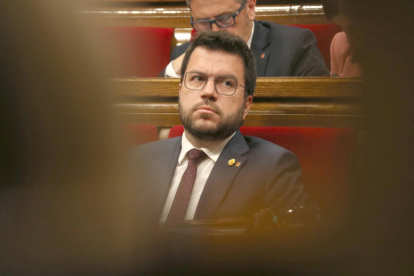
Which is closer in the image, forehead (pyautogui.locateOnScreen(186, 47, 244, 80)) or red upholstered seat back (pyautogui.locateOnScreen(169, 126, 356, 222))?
red upholstered seat back (pyautogui.locateOnScreen(169, 126, 356, 222))

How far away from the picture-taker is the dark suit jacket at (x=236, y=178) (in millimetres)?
279

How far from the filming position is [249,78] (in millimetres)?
408

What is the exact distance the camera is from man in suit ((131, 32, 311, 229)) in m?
0.31

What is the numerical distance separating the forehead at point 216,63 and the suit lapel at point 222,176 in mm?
80

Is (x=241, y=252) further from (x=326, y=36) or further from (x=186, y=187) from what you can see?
(x=326, y=36)

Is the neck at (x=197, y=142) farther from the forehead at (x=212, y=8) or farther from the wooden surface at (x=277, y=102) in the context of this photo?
the forehead at (x=212, y=8)

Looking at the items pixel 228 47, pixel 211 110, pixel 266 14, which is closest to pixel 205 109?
pixel 211 110

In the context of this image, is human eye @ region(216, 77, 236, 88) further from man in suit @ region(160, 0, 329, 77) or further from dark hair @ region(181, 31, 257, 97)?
man in suit @ region(160, 0, 329, 77)

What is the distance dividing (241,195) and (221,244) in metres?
0.18

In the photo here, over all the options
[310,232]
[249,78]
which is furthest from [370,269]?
[249,78]

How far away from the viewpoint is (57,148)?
118 millimetres

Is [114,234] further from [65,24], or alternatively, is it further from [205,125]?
[205,125]

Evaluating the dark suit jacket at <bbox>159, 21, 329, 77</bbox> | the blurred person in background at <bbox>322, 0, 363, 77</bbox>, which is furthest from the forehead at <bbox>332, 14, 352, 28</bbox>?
the dark suit jacket at <bbox>159, 21, 329, 77</bbox>

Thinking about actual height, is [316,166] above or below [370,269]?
above
